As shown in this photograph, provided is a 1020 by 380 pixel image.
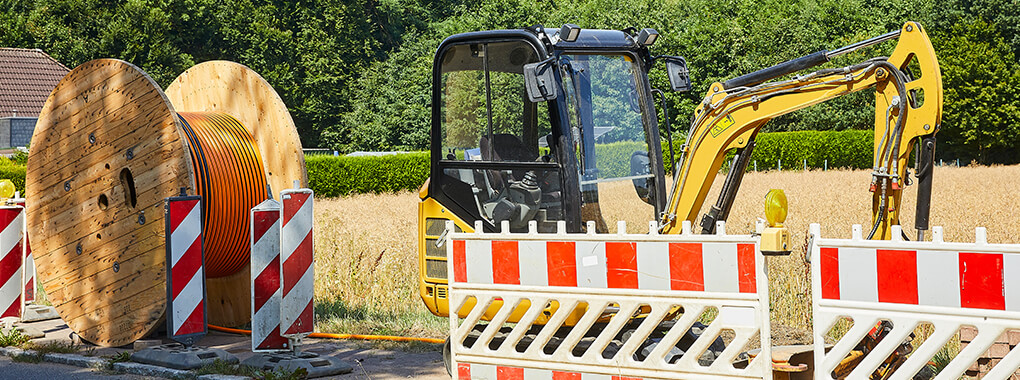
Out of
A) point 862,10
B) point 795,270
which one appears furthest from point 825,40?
point 795,270

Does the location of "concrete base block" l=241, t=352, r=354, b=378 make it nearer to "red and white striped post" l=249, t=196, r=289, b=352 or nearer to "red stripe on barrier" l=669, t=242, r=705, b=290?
"red and white striped post" l=249, t=196, r=289, b=352

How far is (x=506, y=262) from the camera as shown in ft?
17.5

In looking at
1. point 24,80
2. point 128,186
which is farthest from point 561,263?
point 24,80

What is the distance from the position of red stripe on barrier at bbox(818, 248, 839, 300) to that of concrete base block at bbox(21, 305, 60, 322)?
7.45m

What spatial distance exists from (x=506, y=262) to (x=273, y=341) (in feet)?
7.60

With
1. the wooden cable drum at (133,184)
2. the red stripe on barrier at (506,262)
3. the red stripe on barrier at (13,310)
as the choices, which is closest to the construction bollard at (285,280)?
the wooden cable drum at (133,184)

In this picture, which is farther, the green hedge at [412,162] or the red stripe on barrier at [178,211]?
the green hedge at [412,162]

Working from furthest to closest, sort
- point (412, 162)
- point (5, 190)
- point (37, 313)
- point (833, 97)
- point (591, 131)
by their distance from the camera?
point (412, 162) → point (37, 313) → point (5, 190) → point (591, 131) → point (833, 97)

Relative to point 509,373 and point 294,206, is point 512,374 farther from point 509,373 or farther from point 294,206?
point 294,206

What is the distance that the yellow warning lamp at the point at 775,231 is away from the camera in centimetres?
436

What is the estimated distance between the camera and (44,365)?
7395 mm

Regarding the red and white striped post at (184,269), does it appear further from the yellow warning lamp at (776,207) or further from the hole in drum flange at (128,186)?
the yellow warning lamp at (776,207)

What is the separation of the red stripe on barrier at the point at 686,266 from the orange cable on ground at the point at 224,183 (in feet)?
14.0

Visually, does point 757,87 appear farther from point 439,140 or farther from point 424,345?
point 424,345
